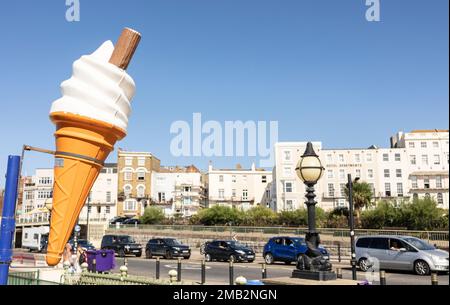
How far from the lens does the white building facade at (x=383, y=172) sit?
2645 inches

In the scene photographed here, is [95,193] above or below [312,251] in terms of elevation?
above

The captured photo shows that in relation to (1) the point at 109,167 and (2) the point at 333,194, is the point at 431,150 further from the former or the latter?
(1) the point at 109,167

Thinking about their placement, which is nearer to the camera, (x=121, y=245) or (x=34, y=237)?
(x=121, y=245)

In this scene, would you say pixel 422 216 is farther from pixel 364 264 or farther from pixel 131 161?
pixel 131 161

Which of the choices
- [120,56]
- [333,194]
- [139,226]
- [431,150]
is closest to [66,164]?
[120,56]

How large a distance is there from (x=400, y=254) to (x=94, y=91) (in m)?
17.1

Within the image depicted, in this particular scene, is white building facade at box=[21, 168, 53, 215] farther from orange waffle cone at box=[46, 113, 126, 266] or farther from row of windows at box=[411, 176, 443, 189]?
orange waffle cone at box=[46, 113, 126, 266]

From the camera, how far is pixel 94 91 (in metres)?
5.60

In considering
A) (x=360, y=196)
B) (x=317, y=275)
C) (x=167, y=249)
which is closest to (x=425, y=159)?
(x=360, y=196)

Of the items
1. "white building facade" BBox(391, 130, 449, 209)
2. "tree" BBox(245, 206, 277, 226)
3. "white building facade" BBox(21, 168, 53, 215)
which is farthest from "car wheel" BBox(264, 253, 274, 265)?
"white building facade" BBox(21, 168, 53, 215)

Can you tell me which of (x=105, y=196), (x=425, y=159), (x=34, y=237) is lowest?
(x=34, y=237)

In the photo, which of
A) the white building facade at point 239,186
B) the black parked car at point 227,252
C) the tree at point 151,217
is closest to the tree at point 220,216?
the tree at point 151,217

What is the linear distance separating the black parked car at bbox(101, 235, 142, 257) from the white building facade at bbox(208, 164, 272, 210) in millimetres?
51244

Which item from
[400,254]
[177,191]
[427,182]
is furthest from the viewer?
[177,191]
